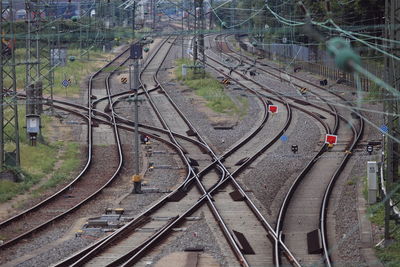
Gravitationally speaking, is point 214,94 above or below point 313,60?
below

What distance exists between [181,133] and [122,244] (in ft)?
43.7

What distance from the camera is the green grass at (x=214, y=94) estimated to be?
103 ft

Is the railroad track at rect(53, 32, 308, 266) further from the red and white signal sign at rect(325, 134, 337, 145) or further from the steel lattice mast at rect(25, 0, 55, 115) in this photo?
the steel lattice mast at rect(25, 0, 55, 115)

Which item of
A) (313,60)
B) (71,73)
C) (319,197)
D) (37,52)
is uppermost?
(37,52)

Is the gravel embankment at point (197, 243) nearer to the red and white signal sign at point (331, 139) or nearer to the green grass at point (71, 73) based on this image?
the red and white signal sign at point (331, 139)

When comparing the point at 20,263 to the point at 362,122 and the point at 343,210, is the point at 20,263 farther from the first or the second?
the point at 362,122

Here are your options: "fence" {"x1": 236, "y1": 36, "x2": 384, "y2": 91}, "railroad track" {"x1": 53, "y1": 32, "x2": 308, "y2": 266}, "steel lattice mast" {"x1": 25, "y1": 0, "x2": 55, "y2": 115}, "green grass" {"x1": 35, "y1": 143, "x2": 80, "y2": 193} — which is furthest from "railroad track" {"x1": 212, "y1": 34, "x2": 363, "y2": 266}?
"fence" {"x1": 236, "y1": 36, "x2": 384, "y2": 91}

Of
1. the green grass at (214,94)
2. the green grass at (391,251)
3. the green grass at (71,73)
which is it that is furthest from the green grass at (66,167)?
the green grass at (71,73)

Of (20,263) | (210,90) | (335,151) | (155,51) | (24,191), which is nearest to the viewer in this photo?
(20,263)

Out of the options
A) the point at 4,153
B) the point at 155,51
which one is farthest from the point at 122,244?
the point at 155,51

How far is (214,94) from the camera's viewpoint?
35.0 m

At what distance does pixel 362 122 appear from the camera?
26.8 meters

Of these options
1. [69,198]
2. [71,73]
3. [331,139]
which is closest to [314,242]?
[69,198]

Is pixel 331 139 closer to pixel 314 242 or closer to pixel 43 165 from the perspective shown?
pixel 43 165
